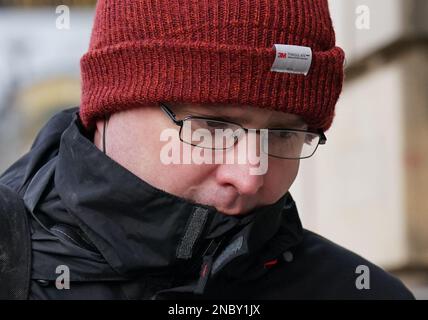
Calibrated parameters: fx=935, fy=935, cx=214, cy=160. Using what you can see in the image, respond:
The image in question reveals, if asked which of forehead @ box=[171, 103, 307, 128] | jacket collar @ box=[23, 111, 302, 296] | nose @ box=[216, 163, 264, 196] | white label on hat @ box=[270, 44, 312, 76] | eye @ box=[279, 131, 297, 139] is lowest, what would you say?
jacket collar @ box=[23, 111, 302, 296]

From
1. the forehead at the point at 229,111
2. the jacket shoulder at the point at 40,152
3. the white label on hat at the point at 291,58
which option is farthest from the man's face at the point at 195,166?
the jacket shoulder at the point at 40,152

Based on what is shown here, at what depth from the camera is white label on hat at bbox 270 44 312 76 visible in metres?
2.26

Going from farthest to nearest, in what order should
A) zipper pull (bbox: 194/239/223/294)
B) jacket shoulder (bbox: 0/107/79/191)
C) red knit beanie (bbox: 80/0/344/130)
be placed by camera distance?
jacket shoulder (bbox: 0/107/79/191), red knit beanie (bbox: 80/0/344/130), zipper pull (bbox: 194/239/223/294)

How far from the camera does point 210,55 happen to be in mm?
2256

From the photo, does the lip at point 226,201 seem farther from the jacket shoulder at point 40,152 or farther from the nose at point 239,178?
the jacket shoulder at point 40,152

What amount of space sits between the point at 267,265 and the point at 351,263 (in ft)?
1.00

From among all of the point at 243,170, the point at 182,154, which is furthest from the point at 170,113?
the point at 243,170

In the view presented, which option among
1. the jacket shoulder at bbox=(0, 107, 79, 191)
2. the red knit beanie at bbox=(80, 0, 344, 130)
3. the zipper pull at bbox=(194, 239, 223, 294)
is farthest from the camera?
the jacket shoulder at bbox=(0, 107, 79, 191)

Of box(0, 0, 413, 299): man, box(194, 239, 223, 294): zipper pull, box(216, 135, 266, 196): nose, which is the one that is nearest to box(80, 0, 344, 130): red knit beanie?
box(0, 0, 413, 299): man

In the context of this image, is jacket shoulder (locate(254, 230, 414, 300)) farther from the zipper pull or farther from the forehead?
the forehead

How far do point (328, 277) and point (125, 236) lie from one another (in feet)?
2.09
